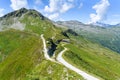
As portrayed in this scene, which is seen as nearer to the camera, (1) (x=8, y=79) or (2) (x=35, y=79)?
(2) (x=35, y=79)

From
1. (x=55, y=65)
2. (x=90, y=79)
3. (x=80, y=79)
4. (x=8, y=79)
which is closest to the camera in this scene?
(x=80, y=79)

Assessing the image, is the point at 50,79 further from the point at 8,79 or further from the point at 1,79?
the point at 1,79

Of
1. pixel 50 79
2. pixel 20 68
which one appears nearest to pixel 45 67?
pixel 50 79

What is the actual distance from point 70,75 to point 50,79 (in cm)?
946

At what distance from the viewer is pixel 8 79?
138000mm

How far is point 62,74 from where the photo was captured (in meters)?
70.2

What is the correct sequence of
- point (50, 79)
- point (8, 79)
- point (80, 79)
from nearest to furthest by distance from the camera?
point (80, 79) < point (50, 79) < point (8, 79)

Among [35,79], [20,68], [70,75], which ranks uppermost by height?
[70,75]

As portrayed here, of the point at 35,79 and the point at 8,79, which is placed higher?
the point at 35,79

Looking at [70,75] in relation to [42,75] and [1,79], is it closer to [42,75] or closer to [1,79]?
[42,75]

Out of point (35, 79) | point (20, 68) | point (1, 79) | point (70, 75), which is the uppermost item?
point (70, 75)

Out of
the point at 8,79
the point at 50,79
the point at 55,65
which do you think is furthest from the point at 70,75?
the point at 8,79

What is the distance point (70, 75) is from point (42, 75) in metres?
17.3

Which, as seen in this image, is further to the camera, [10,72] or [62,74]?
[10,72]
